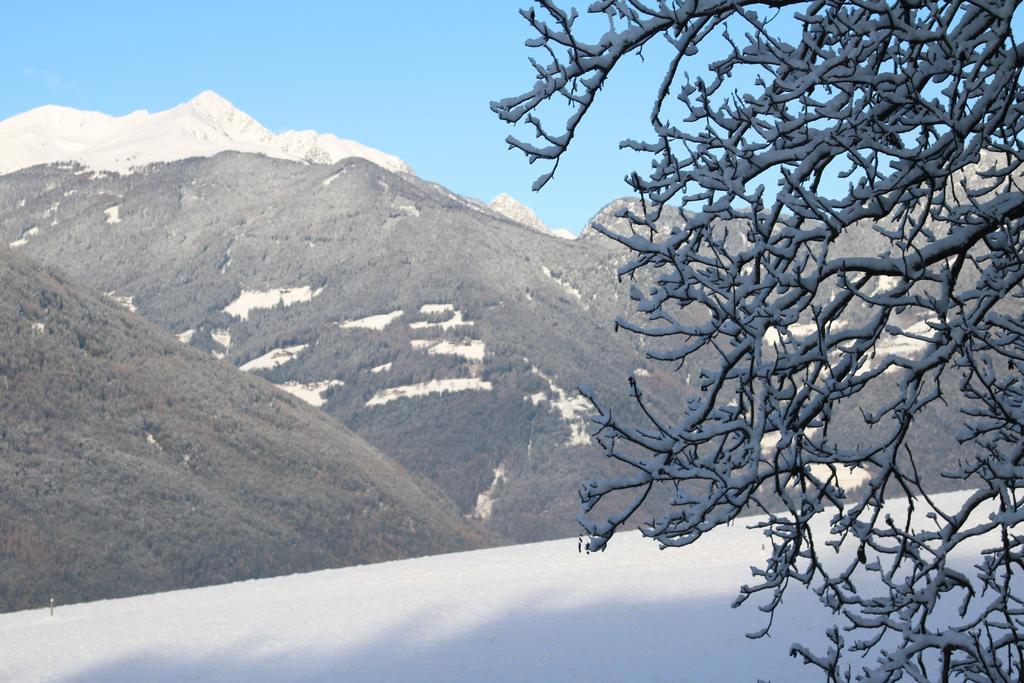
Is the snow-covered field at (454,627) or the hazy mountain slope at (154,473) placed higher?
the hazy mountain slope at (154,473)

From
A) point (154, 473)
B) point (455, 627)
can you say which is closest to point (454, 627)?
point (455, 627)

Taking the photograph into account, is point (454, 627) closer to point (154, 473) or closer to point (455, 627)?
point (455, 627)

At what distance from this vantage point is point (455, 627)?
24.9 metres

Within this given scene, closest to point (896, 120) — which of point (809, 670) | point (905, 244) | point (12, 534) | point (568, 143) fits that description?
point (905, 244)

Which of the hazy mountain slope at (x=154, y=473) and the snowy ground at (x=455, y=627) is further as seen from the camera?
the hazy mountain slope at (x=154, y=473)

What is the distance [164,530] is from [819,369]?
13534 cm

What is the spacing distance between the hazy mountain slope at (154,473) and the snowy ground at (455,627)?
94603mm

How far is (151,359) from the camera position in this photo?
554ft

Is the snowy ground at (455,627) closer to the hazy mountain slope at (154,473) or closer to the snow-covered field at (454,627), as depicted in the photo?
the snow-covered field at (454,627)

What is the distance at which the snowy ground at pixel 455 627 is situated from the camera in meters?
21.4

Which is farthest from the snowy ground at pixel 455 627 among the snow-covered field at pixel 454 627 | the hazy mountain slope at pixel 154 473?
the hazy mountain slope at pixel 154 473

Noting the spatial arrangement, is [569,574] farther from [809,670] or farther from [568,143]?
[568,143]

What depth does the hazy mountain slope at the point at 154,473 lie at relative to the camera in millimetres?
126312

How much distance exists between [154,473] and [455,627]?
12502 centimetres
